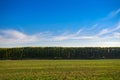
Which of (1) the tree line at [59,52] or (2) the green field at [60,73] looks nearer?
(2) the green field at [60,73]

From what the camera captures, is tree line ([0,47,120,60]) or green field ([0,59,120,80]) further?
tree line ([0,47,120,60])

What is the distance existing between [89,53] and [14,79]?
11561 centimetres

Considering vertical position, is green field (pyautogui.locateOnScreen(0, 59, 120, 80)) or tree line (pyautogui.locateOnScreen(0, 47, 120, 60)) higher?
tree line (pyautogui.locateOnScreen(0, 47, 120, 60))

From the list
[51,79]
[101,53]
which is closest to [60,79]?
[51,79]

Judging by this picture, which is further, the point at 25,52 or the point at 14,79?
the point at 25,52

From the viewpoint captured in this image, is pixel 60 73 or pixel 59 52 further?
pixel 59 52

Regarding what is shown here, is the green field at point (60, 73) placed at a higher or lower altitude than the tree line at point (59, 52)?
Answer: lower

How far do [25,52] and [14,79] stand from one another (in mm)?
116556

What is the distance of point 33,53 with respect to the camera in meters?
140

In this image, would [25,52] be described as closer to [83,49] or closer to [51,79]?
[83,49]

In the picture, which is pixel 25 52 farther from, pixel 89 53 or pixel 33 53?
pixel 89 53

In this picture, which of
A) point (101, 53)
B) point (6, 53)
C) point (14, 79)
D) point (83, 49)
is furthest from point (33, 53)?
point (14, 79)

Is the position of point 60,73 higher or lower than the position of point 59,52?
lower

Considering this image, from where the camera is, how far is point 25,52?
459 feet
